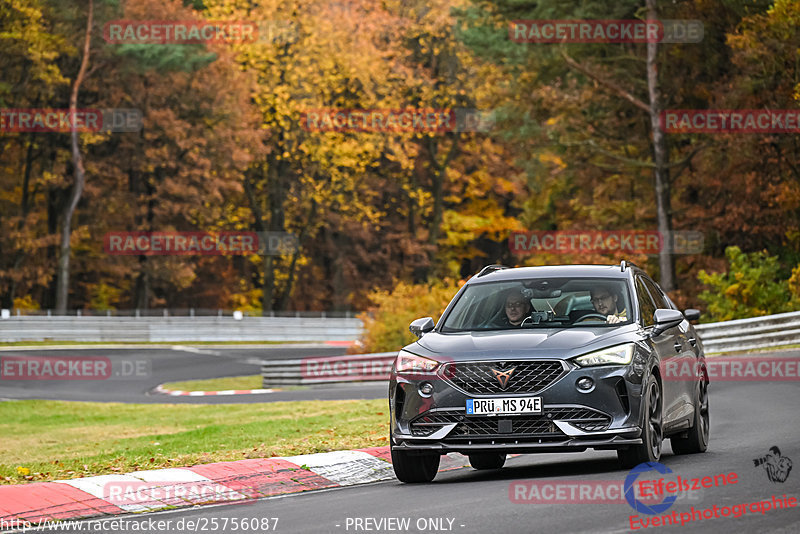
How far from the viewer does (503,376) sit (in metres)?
10.4

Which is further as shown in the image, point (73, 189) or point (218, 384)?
point (73, 189)

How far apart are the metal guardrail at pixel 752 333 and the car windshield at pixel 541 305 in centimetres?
1968

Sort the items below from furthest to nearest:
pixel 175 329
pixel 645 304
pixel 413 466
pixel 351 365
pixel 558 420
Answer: pixel 175 329 < pixel 351 365 < pixel 645 304 < pixel 413 466 < pixel 558 420

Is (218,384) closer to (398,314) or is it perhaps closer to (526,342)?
(398,314)

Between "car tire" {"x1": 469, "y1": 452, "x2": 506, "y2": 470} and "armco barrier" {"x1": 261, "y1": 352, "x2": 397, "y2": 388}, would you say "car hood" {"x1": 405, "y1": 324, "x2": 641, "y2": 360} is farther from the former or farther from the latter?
"armco barrier" {"x1": 261, "y1": 352, "x2": 397, "y2": 388}

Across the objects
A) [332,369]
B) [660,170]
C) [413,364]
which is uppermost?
[660,170]

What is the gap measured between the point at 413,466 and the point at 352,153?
181ft

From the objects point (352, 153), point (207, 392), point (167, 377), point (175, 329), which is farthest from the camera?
point (352, 153)

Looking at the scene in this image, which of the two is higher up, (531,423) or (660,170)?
(660,170)

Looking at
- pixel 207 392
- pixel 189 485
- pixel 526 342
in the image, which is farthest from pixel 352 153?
pixel 526 342

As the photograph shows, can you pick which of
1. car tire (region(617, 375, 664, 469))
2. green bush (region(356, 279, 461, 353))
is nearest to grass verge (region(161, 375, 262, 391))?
green bush (region(356, 279, 461, 353))

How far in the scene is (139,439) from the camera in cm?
2003

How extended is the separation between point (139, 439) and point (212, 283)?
5444cm

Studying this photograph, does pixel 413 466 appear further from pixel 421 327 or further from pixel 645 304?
pixel 645 304
